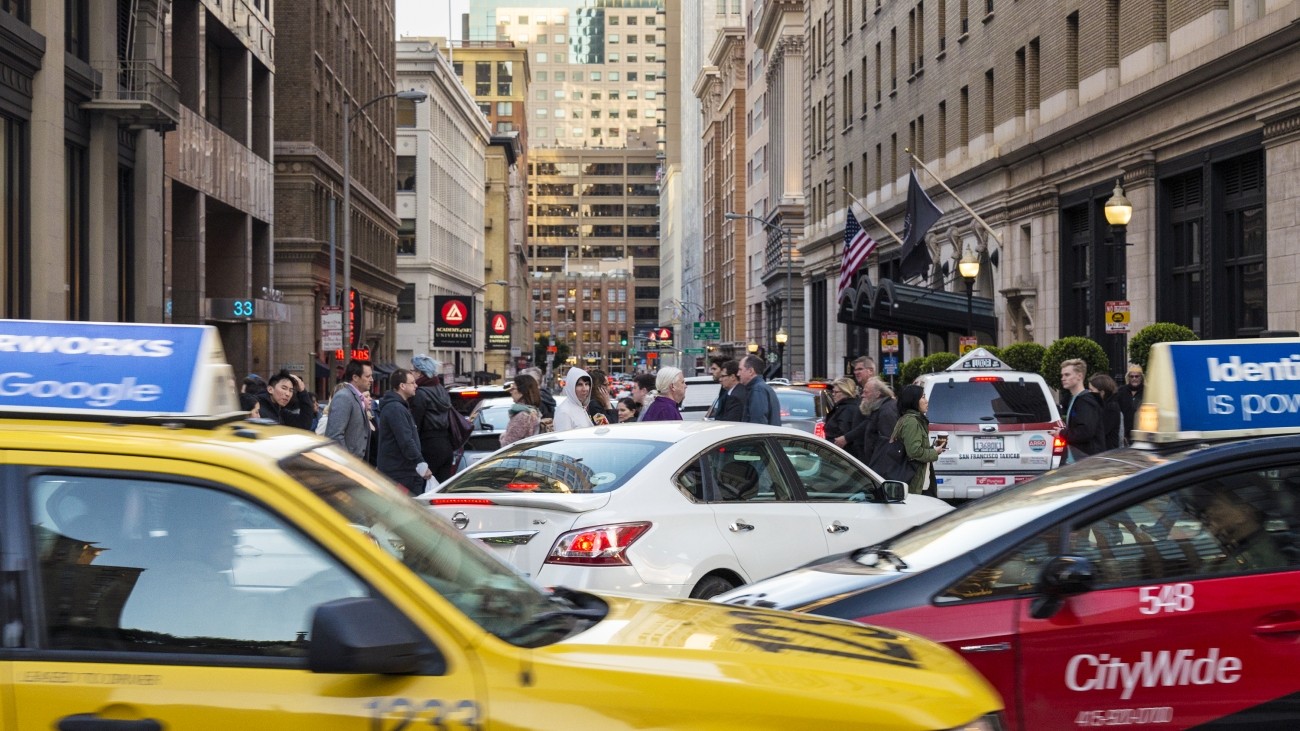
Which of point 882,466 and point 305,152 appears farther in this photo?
point 305,152

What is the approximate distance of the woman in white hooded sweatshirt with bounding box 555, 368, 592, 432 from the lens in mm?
15289

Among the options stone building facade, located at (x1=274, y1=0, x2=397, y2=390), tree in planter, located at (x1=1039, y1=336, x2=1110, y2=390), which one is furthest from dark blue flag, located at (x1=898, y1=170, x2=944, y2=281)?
stone building facade, located at (x1=274, y1=0, x2=397, y2=390)

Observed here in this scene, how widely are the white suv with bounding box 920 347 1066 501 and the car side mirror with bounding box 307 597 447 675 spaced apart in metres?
14.8

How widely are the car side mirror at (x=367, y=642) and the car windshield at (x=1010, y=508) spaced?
3.14 m

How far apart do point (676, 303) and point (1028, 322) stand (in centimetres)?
13734

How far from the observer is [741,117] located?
121 m

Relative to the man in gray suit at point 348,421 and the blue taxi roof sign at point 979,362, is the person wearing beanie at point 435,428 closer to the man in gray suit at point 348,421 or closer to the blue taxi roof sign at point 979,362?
the man in gray suit at point 348,421

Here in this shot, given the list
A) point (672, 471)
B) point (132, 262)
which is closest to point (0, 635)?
point (672, 471)

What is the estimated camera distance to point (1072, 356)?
27516 millimetres

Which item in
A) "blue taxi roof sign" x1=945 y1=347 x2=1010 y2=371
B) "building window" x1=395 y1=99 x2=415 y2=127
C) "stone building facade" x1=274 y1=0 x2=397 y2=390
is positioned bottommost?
"blue taxi roof sign" x1=945 y1=347 x2=1010 y2=371

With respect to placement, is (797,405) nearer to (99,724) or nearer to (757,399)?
(757,399)

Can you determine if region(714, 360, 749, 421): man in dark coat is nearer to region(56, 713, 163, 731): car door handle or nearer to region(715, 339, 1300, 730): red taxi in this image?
region(715, 339, 1300, 730): red taxi

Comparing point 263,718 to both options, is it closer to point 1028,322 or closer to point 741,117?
point 1028,322

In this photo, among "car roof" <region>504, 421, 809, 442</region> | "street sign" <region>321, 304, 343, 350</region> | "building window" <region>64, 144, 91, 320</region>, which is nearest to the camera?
"car roof" <region>504, 421, 809, 442</region>
